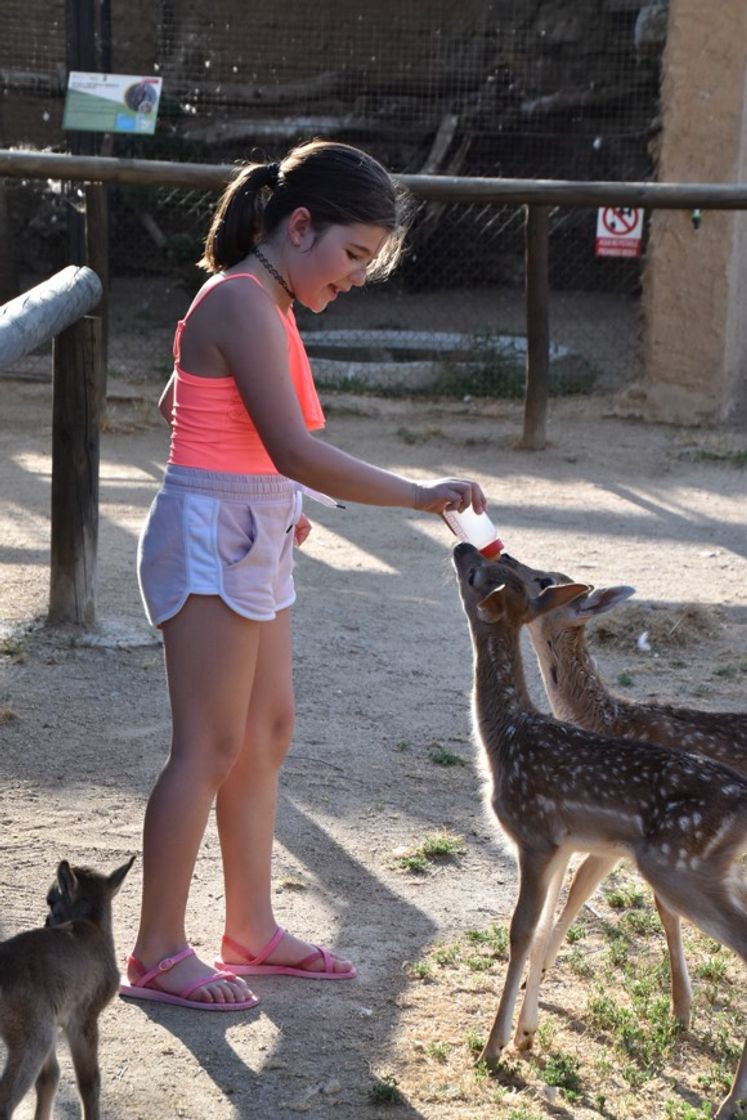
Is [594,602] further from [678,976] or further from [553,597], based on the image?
[678,976]

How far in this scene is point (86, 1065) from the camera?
10.1 ft

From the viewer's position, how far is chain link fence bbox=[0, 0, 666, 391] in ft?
49.5

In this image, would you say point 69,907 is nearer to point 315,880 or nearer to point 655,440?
point 315,880

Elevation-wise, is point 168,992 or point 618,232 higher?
point 618,232

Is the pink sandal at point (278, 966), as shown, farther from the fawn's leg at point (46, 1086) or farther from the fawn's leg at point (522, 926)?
the fawn's leg at point (46, 1086)

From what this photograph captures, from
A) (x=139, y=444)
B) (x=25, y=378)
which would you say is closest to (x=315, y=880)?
(x=139, y=444)

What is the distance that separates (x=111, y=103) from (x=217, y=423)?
8955mm

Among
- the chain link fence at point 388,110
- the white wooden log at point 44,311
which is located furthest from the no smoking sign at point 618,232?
the white wooden log at point 44,311

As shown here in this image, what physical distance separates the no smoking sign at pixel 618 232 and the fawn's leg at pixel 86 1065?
9441 mm

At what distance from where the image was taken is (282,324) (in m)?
3.39

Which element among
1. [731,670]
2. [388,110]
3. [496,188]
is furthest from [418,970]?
[388,110]

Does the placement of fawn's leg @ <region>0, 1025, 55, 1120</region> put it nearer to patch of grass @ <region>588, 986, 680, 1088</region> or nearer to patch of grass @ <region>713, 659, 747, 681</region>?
patch of grass @ <region>588, 986, 680, 1088</region>

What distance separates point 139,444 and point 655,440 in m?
3.80

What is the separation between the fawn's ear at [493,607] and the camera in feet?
13.2
